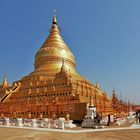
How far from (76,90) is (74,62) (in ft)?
63.1

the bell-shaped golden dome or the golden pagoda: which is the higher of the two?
the bell-shaped golden dome

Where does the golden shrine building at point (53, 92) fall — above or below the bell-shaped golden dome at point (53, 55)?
below

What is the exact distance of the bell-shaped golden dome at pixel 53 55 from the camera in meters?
60.7

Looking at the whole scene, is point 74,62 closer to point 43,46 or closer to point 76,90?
point 43,46

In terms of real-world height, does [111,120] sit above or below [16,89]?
below

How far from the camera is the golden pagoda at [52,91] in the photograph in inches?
1702

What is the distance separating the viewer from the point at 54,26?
68.9 metres

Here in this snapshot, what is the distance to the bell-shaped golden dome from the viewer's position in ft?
199

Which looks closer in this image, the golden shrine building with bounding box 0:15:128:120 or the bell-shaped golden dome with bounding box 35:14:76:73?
the golden shrine building with bounding box 0:15:128:120

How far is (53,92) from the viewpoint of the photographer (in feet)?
162

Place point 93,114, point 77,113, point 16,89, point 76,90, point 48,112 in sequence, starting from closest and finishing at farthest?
point 93,114 < point 77,113 < point 48,112 < point 76,90 < point 16,89

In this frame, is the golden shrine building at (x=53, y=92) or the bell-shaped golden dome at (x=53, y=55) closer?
the golden shrine building at (x=53, y=92)

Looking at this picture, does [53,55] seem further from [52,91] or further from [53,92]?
[53,92]

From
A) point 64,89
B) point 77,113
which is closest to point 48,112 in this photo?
point 64,89
